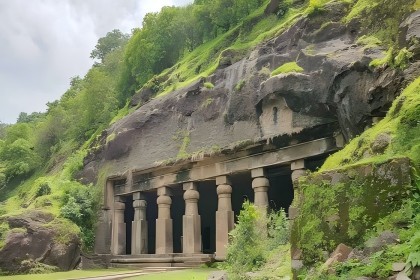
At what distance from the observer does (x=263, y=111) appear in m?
18.0

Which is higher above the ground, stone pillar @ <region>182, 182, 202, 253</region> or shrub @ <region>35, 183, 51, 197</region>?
shrub @ <region>35, 183, 51, 197</region>

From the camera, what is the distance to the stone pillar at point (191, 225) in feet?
65.4

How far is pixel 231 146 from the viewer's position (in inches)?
734

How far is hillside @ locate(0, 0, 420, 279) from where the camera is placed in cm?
719

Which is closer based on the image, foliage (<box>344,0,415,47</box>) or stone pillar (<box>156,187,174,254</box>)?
foliage (<box>344,0,415,47</box>)

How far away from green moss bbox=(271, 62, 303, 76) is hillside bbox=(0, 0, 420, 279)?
5cm

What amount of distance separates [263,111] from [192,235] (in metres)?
6.16

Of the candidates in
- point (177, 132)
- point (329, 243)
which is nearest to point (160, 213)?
point (177, 132)

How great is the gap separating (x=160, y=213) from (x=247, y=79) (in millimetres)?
7419

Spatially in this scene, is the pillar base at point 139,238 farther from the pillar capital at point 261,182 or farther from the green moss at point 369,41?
the green moss at point 369,41

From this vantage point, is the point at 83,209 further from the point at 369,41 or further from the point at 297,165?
the point at 369,41

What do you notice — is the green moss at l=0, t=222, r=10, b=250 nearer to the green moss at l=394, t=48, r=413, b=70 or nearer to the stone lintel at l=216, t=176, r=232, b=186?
the stone lintel at l=216, t=176, r=232, b=186

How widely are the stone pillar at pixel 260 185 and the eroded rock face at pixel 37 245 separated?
820cm

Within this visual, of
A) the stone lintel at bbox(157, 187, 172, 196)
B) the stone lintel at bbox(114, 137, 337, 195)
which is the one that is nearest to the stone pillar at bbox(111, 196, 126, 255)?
the stone lintel at bbox(114, 137, 337, 195)
